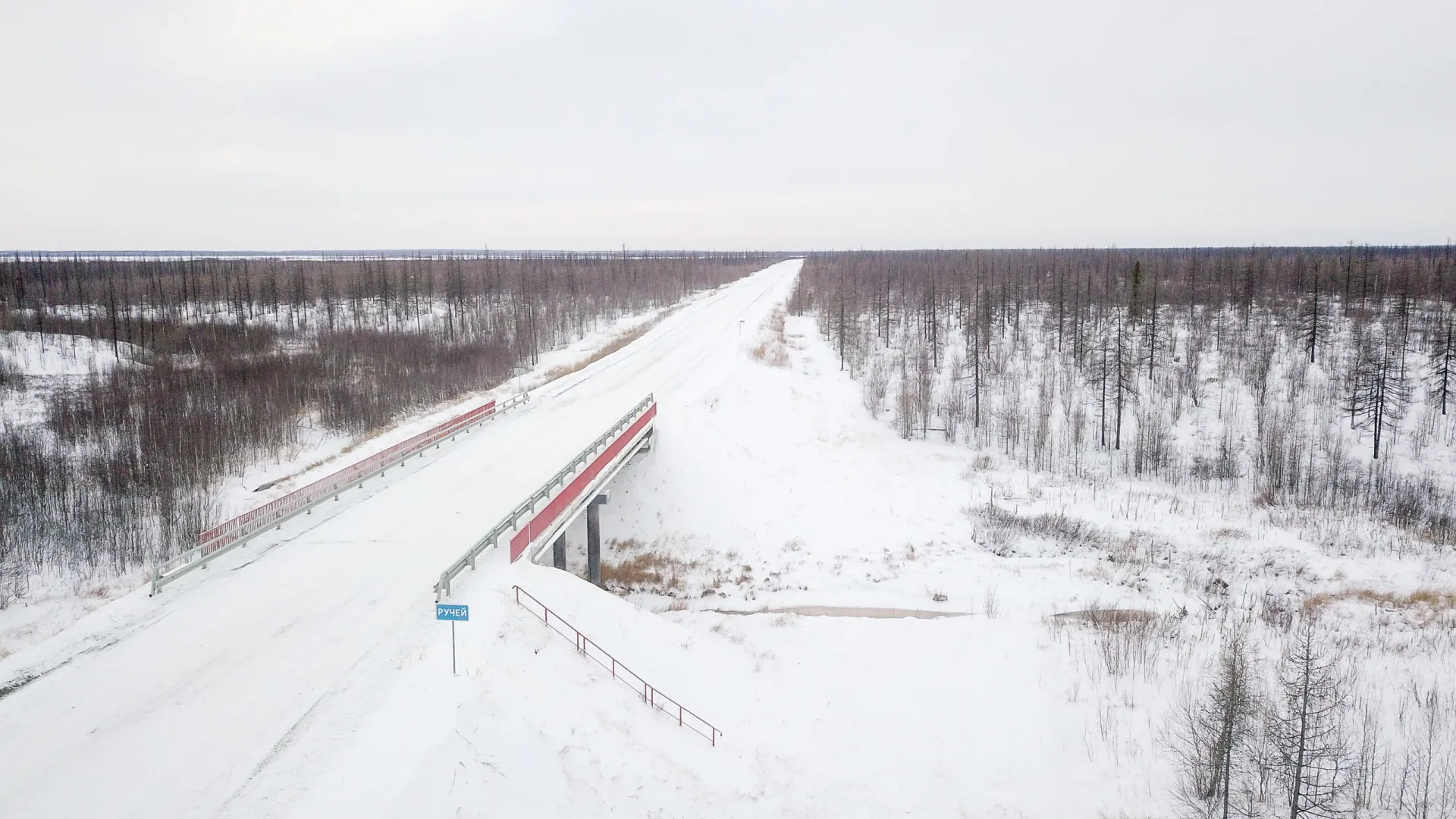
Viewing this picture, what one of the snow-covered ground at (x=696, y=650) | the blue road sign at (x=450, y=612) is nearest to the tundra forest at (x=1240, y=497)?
the snow-covered ground at (x=696, y=650)

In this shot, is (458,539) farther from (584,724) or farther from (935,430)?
(935,430)

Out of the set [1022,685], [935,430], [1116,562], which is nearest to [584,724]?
[1022,685]

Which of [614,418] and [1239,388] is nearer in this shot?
[614,418]

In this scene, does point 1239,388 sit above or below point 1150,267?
below

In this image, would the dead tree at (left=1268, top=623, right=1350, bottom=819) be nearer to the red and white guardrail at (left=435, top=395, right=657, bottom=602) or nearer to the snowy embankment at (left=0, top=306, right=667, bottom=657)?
the red and white guardrail at (left=435, top=395, right=657, bottom=602)

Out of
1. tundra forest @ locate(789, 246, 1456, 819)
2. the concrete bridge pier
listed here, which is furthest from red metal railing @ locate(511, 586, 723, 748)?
tundra forest @ locate(789, 246, 1456, 819)

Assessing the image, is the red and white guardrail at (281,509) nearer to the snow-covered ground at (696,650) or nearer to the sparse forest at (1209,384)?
the snow-covered ground at (696,650)

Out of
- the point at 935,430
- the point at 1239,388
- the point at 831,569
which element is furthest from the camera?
the point at 1239,388
